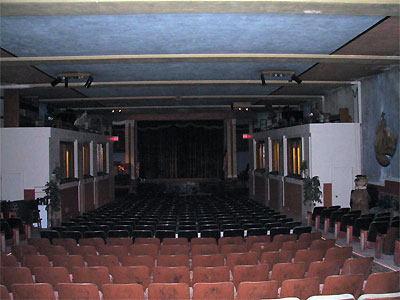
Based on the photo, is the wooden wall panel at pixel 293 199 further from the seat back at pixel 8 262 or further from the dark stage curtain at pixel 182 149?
the dark stage curtain at pixel 182 149

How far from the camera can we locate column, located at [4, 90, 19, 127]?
722 inches

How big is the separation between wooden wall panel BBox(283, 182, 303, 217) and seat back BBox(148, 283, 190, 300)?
14.2 meters

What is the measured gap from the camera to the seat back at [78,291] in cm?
502

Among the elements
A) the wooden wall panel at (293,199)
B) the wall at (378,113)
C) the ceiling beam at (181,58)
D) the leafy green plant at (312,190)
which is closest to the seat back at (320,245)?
the ceiling beam at (181,58)

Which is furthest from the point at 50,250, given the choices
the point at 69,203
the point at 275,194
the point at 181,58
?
the point at 275,194

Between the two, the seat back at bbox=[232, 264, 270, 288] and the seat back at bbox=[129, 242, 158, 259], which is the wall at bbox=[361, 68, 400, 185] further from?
the seat back at bbox=[232, 264, 270, 288]

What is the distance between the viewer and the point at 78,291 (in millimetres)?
5055

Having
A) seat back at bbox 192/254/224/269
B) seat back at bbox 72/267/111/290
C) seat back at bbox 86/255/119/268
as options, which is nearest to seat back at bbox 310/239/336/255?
seat back at bbox 192/254/224/269

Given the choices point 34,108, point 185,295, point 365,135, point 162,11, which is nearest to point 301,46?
point 162,11

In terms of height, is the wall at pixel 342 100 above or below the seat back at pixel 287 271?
above

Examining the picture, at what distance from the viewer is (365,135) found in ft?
56.9

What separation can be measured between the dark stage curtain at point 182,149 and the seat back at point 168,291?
30650mm

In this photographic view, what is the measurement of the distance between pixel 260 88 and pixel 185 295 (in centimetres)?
1595

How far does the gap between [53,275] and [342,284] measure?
164 inches
